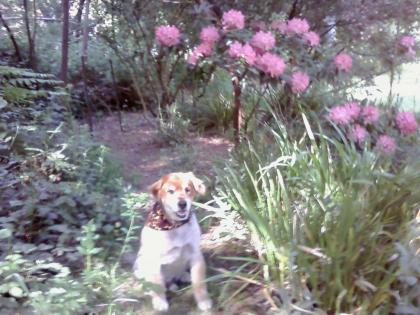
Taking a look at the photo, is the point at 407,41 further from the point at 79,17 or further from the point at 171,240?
the point at 79,17

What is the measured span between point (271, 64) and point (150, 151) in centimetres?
233

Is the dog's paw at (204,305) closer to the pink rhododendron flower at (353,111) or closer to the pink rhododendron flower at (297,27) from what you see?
the pink rhododendron flower at (353,111)

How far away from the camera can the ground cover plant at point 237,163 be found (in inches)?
112

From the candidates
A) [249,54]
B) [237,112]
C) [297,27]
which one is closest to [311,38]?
[297,27]

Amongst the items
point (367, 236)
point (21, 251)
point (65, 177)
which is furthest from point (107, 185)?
point (367, 236)

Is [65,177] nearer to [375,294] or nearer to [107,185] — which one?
[107,185]

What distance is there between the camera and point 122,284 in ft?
10.2

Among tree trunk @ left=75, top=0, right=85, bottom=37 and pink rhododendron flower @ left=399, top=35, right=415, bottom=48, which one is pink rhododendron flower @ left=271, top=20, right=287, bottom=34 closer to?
pink rhododendron flower @ left=399, top=35, right=415, bottom=48

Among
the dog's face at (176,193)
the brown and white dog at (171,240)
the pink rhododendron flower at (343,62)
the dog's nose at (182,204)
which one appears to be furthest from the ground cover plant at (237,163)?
the dog's nose at (182,204)

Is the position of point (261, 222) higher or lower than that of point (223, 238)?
higher

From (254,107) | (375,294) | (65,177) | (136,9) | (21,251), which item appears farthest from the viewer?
(136,9)

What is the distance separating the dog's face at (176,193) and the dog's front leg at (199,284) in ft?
0.88

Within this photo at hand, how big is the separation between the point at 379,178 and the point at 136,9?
384 cm

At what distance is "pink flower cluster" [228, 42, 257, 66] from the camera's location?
4.45 metres
